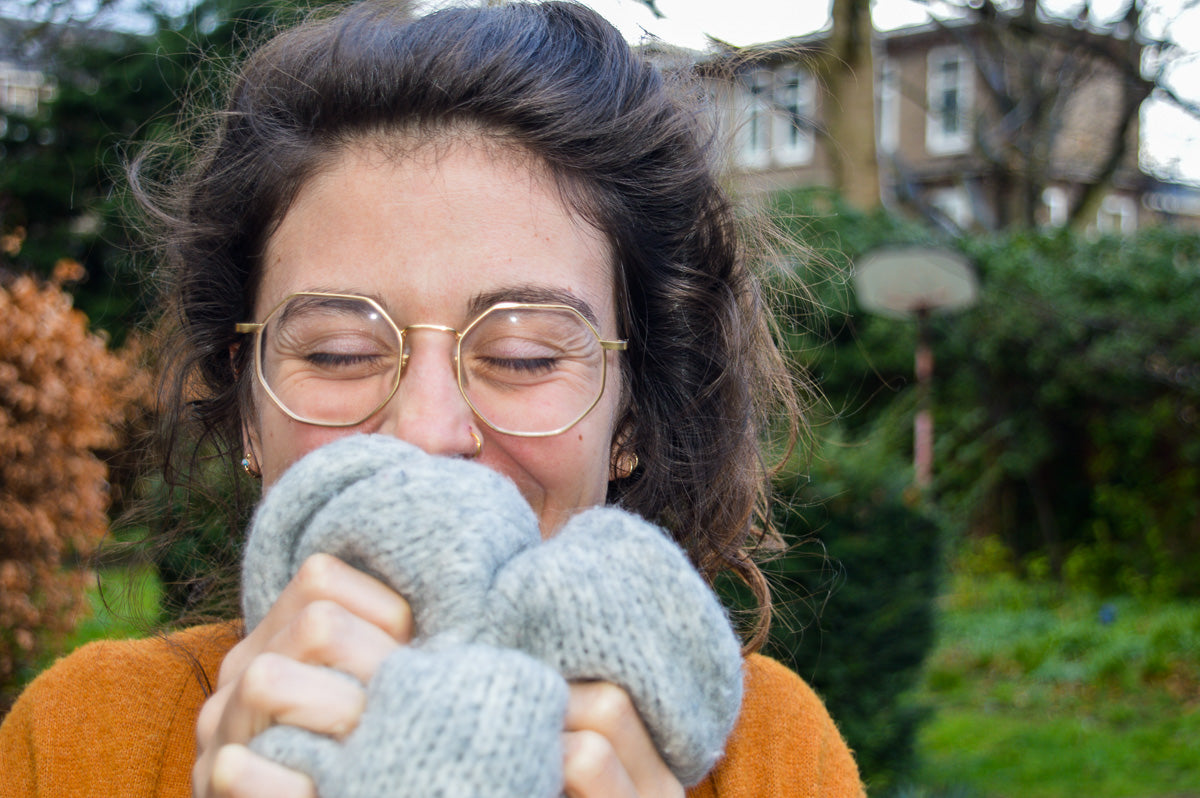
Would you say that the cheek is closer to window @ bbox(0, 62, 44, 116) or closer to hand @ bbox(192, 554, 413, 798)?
hand @ bbox(192, 554, 413, 798)

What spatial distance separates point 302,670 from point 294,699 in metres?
0.03

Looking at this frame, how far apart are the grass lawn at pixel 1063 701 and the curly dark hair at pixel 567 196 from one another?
3.00 m

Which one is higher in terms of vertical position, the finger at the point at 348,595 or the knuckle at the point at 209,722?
the finger at the point at 348,595

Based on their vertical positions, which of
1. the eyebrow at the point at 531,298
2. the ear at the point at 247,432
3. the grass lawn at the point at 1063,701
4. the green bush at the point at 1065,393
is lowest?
the grass lawn at the point at 1063,701

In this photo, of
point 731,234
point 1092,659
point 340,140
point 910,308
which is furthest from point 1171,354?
point 340,140

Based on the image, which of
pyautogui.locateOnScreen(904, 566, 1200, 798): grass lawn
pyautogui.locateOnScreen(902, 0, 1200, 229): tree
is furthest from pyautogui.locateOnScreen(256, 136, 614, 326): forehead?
pyautogui.locateOnScreen(902, 0, 1200, 229): tree

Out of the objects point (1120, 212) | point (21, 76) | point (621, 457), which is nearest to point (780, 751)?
point (621, 457)

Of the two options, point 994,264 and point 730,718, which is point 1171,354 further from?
point 730,718

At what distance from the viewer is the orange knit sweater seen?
166 centimetres

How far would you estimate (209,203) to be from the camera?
72.2 inches

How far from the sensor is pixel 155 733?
1711 millimetres

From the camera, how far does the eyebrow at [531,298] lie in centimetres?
139

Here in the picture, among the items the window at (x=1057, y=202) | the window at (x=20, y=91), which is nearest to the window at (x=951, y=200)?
the window at (x=1057, y=202)

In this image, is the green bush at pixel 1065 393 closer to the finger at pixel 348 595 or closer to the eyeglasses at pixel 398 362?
the eyeglasses at pixel 398 362
